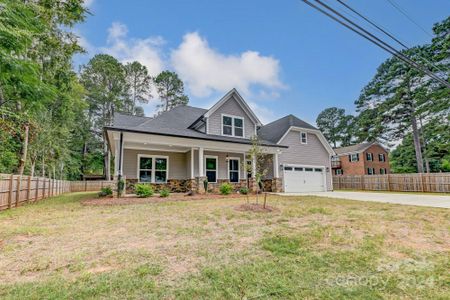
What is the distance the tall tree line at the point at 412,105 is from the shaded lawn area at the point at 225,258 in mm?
18711

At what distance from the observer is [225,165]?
15.1 m

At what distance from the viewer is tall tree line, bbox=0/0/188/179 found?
5.84 metres

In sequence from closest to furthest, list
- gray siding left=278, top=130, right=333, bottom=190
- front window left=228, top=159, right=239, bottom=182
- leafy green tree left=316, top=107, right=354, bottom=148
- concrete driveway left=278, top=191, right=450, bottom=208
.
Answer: concrete driveway left=278, top=191, right=450, bottom=208, front window left=228, top=159, right=239, bottom=182, gray siding left=278, top=130, right=333, bottom=190, leafy green tree left=316, top=107, right=354, bottom=148

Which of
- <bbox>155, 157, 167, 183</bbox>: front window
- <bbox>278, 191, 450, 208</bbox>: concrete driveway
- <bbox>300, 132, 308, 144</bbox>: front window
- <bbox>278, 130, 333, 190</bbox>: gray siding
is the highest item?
<bbox>300, 132, 308, 144</bbox>: front window

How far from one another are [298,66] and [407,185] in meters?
13.6

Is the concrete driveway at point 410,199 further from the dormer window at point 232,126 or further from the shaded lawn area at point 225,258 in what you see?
the dormer window at point 232,126

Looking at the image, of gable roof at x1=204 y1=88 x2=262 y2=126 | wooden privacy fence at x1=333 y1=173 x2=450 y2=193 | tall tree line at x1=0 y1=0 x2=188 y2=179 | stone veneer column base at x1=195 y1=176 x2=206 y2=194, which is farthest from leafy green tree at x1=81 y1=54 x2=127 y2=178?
wooden privacy fence at x1=333 y1=173 x2=450 y2=193

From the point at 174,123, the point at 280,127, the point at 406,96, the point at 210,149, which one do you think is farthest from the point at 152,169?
the point at 406,96

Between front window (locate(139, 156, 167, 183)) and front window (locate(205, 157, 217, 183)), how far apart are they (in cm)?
267

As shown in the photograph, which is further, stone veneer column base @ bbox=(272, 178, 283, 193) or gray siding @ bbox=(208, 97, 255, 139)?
stone veneer column base @ bbox=(272, 178, 283, 193)

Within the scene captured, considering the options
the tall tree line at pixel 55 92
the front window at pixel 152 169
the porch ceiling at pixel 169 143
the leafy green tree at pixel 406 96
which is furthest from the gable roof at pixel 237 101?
the leafy green tree at pixel 406 96

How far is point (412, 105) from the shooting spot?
23281 millimetres

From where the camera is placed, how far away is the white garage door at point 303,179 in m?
17.0

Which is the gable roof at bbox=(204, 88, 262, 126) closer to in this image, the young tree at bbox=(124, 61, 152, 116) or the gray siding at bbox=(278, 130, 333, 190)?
the gray siding at bbox=(278, 130, 333, 190)
